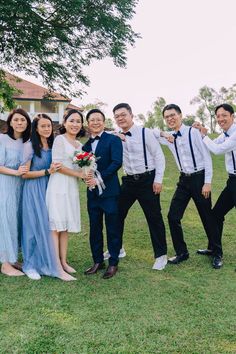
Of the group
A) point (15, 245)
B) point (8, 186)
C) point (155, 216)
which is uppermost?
point (8, 186)

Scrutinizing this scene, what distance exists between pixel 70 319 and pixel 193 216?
18.7 ft

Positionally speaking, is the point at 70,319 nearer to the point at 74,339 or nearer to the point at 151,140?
the point at 74,339

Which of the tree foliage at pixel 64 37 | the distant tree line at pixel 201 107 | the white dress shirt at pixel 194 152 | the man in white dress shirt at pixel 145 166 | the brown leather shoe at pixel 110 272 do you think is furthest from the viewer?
the distant tree line at pixel 201 107

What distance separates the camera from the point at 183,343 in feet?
10.5

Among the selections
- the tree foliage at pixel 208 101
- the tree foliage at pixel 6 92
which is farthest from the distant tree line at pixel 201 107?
the tree foliage at pixel 6 92

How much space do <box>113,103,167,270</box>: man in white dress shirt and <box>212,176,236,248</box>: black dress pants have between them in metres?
0.94

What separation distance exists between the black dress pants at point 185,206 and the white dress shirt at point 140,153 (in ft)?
1.62

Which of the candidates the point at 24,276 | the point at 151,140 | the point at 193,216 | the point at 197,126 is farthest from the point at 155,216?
the point at 193,216

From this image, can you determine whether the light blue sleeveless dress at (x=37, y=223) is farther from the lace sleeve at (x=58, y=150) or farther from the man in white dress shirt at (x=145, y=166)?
the man in white dress shirt at (x=145, y=166)

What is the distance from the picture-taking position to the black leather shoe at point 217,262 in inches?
207

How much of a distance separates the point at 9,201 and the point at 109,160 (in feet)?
4.55

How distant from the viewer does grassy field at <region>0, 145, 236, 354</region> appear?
319 centimetres

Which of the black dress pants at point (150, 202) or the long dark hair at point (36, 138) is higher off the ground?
the long dark hair at point (36, 138)

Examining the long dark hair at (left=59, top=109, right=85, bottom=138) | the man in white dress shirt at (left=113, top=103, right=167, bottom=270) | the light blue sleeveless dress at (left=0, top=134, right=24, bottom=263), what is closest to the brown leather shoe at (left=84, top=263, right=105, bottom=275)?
the man in white dress shirt at (left=113, top=103, right=167, bottom=270)
